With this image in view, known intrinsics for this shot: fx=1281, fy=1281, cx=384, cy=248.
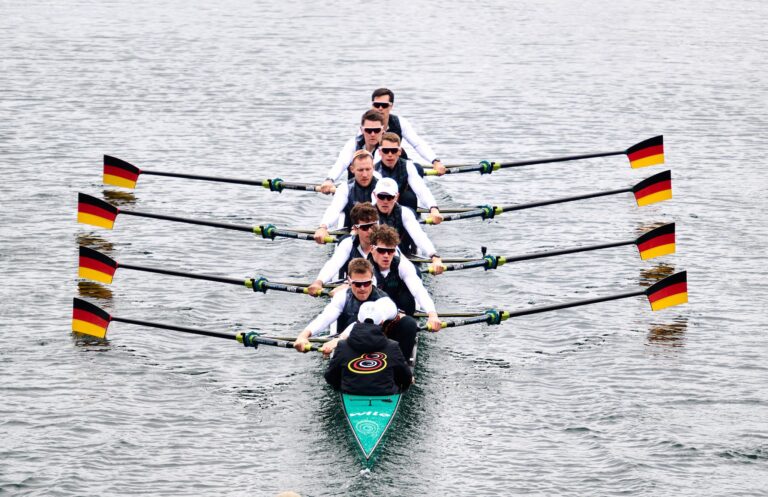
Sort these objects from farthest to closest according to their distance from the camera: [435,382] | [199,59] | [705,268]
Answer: [199,59], [705,268], [435,382]

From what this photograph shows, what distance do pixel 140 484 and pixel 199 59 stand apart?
28.2 m

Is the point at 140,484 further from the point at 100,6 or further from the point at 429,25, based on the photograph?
the point at 100,6

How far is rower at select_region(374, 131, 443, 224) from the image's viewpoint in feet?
62.8

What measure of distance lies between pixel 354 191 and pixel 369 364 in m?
4.35

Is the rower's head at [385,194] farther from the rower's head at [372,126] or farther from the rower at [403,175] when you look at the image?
the rower's head at [372,126]

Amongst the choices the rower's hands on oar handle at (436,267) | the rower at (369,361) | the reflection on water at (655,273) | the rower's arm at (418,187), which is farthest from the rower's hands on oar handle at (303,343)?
the reflection on water at (655,273)

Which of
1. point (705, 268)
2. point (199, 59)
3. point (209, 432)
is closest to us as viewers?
point (209, 432)

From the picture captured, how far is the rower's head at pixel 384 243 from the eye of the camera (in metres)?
15.8

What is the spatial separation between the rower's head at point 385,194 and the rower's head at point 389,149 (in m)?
1.61

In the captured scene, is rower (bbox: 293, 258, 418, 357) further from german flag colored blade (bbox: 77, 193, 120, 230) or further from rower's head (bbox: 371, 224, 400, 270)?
german flag colored blade (bbox: 77, 193, 120, 230)

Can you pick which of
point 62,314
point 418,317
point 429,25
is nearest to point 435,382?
point 418,317

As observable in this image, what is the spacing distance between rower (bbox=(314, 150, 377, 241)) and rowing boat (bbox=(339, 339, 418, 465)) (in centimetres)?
369

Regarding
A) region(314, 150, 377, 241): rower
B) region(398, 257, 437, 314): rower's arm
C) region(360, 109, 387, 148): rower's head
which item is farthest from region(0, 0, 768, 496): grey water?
region(360, 109, 387, 148): rower's head

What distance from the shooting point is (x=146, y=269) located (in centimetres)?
1936
